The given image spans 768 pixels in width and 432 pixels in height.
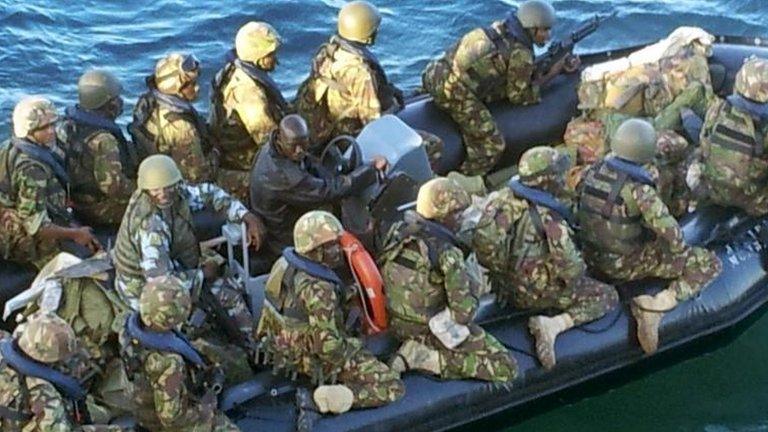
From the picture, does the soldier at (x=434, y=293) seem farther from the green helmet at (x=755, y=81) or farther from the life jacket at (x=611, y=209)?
the green helmet at (x=755, y=81)

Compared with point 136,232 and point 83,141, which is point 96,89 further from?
point 136,232

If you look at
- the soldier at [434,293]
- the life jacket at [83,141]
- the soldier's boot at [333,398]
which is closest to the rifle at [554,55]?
the soldier at [434,293]

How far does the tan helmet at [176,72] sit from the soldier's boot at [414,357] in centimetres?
236

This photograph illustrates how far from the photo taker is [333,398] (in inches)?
320

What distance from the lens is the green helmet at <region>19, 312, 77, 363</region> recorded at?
7070 mm

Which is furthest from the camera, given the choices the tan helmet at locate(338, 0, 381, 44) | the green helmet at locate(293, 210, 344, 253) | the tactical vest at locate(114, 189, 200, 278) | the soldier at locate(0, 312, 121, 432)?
the tan helmet at locate(338, 0, 381, 44)

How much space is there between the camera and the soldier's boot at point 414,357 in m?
8.45

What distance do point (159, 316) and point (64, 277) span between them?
1.12 meters

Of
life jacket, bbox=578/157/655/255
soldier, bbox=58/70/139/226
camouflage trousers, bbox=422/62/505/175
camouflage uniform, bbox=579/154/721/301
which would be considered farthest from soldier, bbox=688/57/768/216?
soldier, bbox=58/70/139/226

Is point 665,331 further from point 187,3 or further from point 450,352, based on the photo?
point 187,3

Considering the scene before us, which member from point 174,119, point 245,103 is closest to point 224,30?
point 245,103

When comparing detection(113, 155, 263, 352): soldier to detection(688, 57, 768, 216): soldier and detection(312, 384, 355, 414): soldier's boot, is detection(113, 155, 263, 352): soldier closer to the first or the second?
detection(312, 384, 355, 414): soldier's boot

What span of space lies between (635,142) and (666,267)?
3.21 feet

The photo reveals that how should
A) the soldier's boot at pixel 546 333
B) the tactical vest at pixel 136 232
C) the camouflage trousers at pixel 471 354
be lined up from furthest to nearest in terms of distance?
the soldier's boot at pixel 546 333 < the camouflage trousers at pixel 471 354 < the tactical vest at pixel 136 232
